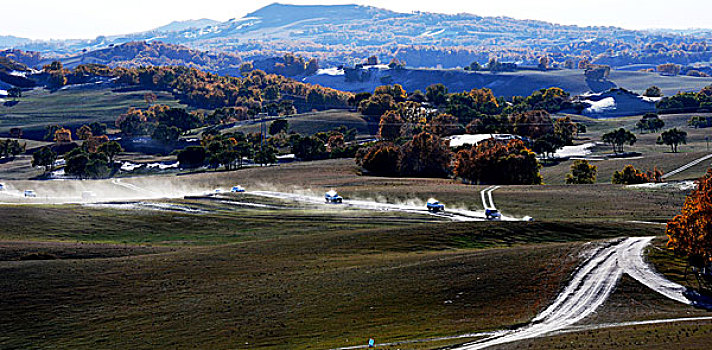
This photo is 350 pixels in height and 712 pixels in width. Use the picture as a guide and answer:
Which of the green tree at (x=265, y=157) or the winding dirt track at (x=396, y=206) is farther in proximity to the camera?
the green tree at (x=265, y=157)

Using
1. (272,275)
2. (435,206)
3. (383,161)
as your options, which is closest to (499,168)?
(383,161)

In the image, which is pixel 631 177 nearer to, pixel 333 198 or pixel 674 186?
pixel 674 186

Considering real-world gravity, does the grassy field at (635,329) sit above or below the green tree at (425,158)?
above

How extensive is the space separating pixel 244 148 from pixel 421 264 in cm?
13796

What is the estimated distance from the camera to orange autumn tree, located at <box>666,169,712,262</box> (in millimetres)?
55438

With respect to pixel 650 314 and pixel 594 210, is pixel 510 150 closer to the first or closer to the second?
pixel 594 210

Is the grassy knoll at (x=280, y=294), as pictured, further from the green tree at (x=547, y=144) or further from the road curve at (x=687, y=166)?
the green tree at (x=547, y=144)

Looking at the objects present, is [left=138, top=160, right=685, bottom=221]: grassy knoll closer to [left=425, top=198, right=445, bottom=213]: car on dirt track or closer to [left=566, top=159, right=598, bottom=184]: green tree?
[left=425, top=198, right=445, bottom=213]: car on dirt track

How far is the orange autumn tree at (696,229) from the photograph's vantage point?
55.4m

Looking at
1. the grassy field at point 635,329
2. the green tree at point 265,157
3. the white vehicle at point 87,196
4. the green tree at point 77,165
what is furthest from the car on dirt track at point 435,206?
→ the green tree at point 77,165

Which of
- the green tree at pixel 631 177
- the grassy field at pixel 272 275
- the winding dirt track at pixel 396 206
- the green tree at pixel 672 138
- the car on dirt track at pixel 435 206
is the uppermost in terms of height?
the grassy field at pixel 272 275

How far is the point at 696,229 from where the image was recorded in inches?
2217

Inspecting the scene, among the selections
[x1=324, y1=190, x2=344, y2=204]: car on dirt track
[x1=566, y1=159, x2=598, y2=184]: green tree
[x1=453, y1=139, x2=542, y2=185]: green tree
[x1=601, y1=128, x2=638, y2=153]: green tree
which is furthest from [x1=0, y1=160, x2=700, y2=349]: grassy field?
[x1=601, y1=128, x2=638, y2=153]: green tree

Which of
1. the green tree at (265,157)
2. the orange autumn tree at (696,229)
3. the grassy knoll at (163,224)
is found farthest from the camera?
the green tree at (265,157)
